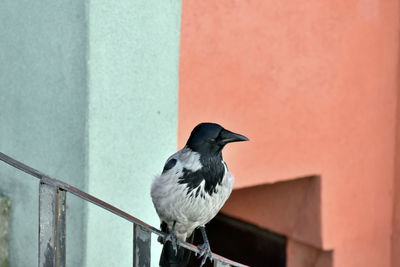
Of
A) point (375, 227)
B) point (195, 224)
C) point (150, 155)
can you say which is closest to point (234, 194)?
point (375, 227)

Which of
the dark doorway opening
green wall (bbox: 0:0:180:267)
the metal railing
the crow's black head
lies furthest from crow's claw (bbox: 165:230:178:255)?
the dark doorway opening

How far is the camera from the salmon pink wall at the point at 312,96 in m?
4.16

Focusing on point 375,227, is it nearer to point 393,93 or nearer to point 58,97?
point 393,93

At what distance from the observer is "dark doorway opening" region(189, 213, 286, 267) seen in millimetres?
5812

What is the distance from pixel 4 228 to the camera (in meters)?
3.78

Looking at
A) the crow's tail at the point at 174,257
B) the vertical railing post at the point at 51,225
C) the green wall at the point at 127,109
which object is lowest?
the vertical railing post at the point at 51,225

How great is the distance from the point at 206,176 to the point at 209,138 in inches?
6.1

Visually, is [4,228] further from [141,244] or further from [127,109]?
[141,244]

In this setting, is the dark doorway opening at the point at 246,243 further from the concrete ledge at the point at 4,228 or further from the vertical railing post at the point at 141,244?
the vertical railing post at the point at 141,244

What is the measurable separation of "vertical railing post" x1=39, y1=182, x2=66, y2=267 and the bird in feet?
2.63

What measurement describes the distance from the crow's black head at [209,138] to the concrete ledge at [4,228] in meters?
1.28

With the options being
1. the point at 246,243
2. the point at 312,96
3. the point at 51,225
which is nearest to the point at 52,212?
the point at 51,225

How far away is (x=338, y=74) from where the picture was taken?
481 cm

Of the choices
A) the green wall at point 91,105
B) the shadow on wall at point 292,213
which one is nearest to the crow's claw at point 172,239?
the green wall at point 91,105
